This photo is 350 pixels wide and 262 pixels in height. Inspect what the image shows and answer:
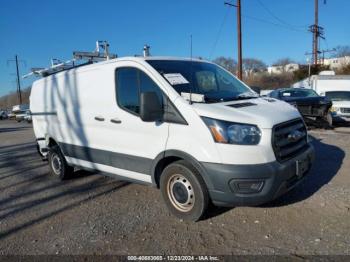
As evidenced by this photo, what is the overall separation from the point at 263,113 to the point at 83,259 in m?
2.59

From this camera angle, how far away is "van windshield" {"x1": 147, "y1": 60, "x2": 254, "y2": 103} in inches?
165

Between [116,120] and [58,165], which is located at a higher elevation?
[116,120]

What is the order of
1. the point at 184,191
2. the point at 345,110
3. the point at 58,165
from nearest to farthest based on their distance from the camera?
the point at 184,191, the point at 58,165, the point at 345,110

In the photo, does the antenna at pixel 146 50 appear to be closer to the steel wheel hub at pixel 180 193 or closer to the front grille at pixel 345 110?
the steel wheel hub at pixel 180 193

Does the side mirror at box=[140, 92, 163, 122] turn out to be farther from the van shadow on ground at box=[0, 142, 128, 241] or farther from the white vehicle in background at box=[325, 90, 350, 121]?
the white vehicle in background at box=[325, 90, 350, 121]

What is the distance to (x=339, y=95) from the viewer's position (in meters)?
14.1

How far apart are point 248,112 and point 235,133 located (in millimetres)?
354

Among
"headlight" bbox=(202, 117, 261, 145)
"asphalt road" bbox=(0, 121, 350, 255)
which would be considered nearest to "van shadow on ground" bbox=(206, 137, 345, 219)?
"asphalt road" bbox=(0, 121, 350, 255)

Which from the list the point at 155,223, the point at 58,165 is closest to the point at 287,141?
the point at 155,223

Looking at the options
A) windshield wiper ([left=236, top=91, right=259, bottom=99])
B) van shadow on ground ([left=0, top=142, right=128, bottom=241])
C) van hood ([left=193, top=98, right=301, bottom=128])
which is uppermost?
windshield wiper ([left=236, top=91, right=259, bottom=99])

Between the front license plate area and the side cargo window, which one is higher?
the side cargo window

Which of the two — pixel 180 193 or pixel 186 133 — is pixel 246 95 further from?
pixel 180 193

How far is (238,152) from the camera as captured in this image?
3510 mm

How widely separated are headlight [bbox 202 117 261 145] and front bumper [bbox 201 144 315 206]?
0.28 m
